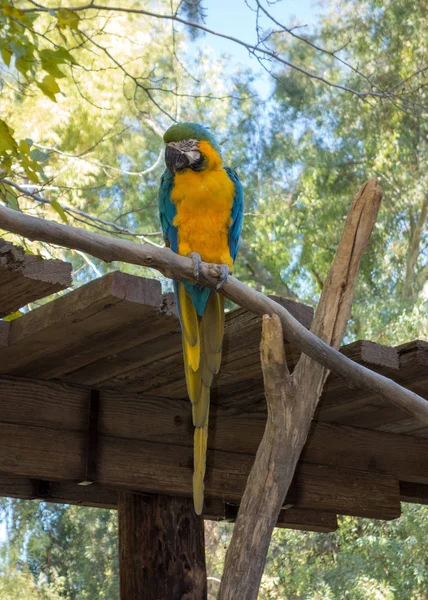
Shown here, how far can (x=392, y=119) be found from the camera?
8602 mm

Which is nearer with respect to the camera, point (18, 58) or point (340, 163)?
point (18, 58)

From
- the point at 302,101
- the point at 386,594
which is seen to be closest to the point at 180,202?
the point at 386,594

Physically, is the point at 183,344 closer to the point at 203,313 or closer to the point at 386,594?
the point at 203,313

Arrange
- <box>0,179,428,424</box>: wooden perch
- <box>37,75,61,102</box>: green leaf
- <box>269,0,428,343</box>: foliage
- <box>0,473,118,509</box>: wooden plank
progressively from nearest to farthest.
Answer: <box>0,179,428,424</box>: wooden perch < <box>37,75,61,102</box>: green leaf < <box>0,473,118,509</box>: wooden plank < <box>269,0,428,343</box>: foliage

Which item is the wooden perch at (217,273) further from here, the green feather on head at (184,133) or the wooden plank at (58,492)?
the wooden plank at (58,492)

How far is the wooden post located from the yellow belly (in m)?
0.77

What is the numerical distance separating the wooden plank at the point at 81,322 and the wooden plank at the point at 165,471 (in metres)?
0.21

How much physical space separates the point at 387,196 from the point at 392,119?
0.77m

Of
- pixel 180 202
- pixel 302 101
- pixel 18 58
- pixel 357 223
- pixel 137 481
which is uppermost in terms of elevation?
pixel 302 101

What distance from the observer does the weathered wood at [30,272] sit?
5.00 ft

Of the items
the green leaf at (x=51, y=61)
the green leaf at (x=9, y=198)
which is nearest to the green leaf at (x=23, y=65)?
the green leaf at (x=51, y=61)

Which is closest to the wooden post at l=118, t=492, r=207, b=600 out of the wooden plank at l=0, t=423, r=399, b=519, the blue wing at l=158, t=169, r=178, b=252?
the wooden plank at l=0, t=423, r=399, b=519

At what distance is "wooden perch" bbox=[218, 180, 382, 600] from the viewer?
1490 mm

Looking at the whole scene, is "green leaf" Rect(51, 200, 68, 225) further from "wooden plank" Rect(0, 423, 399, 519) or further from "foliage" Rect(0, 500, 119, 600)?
"foliage" Rect(0, 500, 119, 600)
